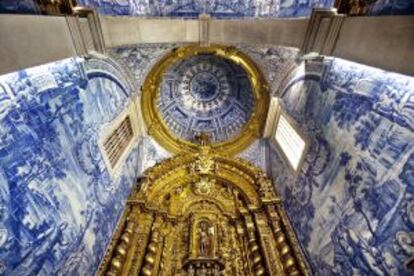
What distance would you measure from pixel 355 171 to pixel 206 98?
29.6ft

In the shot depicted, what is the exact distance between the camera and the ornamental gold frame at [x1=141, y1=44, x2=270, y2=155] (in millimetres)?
11102

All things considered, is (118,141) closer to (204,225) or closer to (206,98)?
(204,225)

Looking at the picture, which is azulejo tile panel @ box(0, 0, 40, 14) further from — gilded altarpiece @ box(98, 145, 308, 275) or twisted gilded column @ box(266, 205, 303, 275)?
twisted gilded column @ box(266, 205, 303, 275)

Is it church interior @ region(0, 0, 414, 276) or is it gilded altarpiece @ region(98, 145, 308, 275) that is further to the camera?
gilded altarpiece @ region(98, 145, 308, 275)

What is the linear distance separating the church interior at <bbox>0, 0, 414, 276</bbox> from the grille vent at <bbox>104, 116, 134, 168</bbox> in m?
0.07

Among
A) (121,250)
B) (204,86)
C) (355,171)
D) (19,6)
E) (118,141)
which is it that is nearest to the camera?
(19,6)

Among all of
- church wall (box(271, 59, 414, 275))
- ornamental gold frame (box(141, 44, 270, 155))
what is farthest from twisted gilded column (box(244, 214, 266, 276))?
ornamental gold frame (box(141, 44, 270, 155))

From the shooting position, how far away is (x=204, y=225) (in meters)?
9.45

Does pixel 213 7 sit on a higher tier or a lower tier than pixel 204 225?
higher

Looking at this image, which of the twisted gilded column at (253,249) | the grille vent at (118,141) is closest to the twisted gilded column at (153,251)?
the grille vent at (118,141)

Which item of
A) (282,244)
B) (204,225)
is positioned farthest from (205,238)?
(282,244)

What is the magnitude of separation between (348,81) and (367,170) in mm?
2301

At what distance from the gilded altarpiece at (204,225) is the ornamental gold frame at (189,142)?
2.63 ft

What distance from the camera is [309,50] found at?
5848 millimetres
